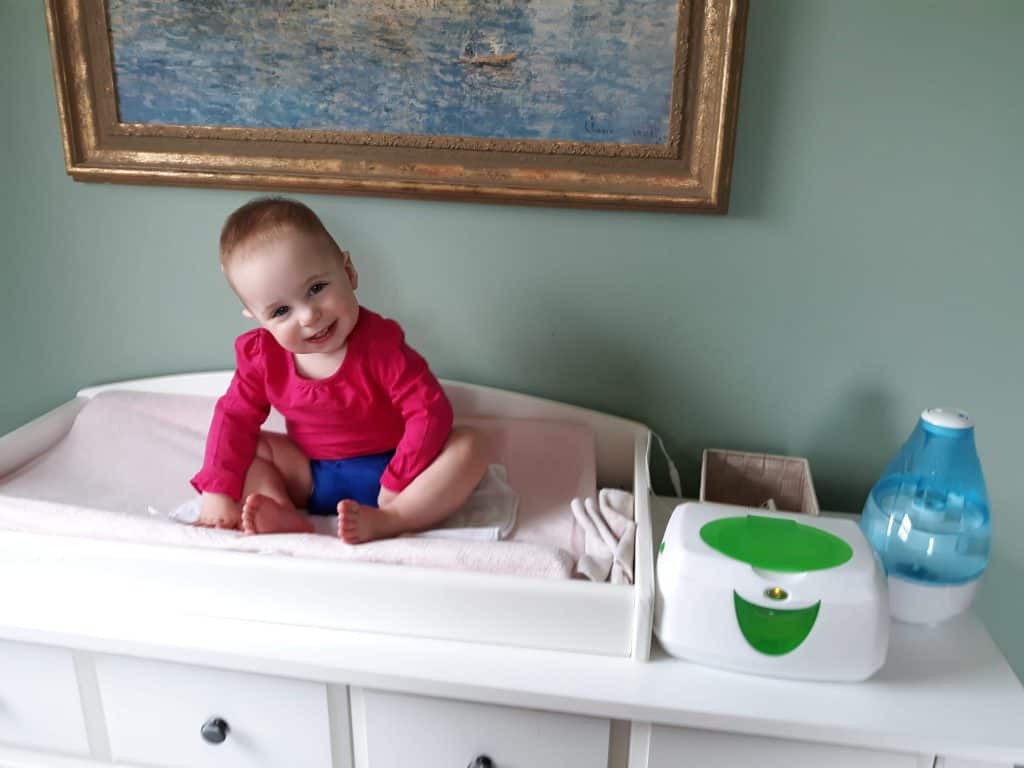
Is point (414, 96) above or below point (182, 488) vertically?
above

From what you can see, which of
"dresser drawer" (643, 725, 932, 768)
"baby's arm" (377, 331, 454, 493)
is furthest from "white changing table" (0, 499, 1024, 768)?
"baby's arm" (377, 331, 454, 493)

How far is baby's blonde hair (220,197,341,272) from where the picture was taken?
93cm

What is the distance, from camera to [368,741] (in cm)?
91

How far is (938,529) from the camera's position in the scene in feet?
3.06

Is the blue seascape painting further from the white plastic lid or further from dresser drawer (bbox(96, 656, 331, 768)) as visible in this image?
dresser drawer (bbox(96, 656, 331, 768))

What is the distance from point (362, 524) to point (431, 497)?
10cm

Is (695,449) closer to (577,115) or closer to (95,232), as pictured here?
(577,115)

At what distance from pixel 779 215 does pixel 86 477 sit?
1092mm

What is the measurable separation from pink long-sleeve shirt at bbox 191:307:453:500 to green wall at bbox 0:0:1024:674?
0.77ft

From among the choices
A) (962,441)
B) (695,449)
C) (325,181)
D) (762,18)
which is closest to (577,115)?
(762,18)

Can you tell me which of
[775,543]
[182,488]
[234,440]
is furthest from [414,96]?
[775,543]
